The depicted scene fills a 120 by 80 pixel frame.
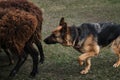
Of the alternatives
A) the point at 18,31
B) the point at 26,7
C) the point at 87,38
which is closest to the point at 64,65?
the point at 87,38

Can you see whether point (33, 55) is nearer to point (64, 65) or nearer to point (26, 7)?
point (64, 65)

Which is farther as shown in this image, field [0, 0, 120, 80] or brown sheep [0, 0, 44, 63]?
brown sheep [0, 0, 44, 63]

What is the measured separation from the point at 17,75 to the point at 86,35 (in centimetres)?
177

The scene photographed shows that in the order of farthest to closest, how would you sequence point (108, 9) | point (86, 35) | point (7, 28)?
point (108, 9), point (86, 35), point (7, 28)

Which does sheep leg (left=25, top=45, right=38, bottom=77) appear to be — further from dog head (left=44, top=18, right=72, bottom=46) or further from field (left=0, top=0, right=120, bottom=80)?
dog head (left=44, top=18, right=72, bottom=46)

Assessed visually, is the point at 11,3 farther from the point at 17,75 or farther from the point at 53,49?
the point at 53,49

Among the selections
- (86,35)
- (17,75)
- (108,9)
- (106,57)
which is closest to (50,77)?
(17,75)

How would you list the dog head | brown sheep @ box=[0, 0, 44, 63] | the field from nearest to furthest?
1. the dog head
2. the field
3. brown sheep @ box=[0, 0, 44, 63]

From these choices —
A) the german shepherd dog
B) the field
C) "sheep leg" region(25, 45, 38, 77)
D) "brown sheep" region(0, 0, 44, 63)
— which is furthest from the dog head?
the field

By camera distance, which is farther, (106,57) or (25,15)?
(106,57)

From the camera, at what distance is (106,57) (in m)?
8.45

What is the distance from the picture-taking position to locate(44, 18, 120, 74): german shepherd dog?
7.12 meters

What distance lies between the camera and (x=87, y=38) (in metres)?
7.21

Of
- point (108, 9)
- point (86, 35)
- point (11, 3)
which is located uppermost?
point (11, 3)
